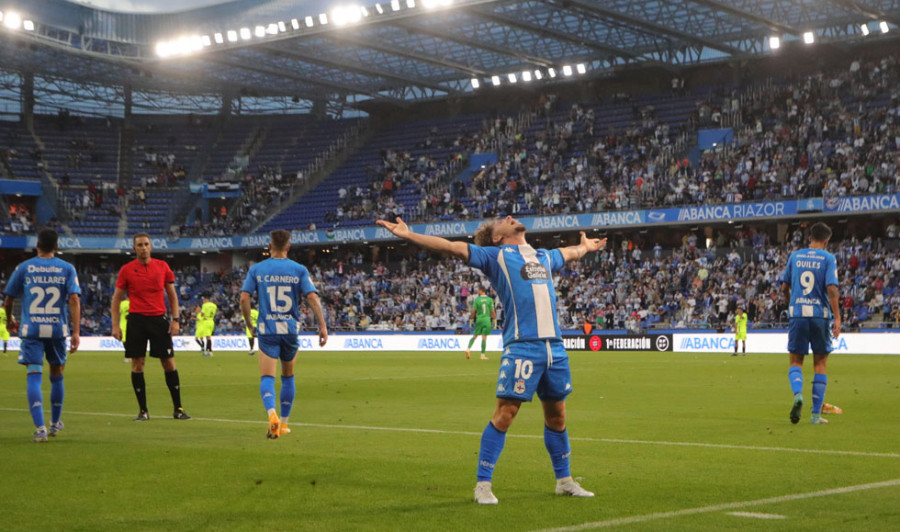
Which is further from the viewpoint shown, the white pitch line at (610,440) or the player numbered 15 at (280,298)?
the player numbered 15 at (280,298)

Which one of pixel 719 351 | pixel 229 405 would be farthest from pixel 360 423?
pixel 719 351

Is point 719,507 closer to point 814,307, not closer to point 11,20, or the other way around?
point 814,307

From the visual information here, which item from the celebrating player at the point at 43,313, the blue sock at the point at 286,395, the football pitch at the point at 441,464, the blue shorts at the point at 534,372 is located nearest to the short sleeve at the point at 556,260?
the blue shorts at the point at 534,372

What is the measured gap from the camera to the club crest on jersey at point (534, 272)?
852 centimetres

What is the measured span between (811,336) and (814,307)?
0.37 meters

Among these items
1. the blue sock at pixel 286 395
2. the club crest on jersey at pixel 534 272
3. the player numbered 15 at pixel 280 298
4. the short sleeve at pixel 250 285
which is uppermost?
the club crest on jersey at pixel 534 272

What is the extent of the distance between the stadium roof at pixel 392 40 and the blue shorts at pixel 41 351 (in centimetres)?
3520

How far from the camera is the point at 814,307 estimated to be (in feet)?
45.1

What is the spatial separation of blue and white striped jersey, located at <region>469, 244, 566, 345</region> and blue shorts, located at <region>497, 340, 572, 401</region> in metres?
0.08

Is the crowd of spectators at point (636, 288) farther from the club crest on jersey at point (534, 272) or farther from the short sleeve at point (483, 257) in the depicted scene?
the short sleeve at point (483, 257)

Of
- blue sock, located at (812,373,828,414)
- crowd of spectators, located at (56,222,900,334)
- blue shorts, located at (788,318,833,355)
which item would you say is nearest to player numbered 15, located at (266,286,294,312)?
blue shorts, located at (788,318,833,355)

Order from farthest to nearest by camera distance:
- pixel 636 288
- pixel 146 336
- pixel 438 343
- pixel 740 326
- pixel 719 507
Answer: pixel 636 288 < pixel 438 343 < pixel 740 326 < pixel 146 336 < pixel 719 507

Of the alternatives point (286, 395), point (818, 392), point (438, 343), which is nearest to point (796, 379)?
point (818, 392)

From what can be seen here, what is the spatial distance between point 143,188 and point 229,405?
54169 millimetres
